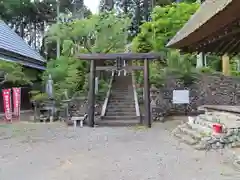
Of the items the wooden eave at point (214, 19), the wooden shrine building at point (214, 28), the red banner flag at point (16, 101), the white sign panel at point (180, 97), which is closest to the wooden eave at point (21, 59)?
the red banner flag at point (16, 101)

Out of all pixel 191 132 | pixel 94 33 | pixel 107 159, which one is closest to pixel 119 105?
pixel 94 33

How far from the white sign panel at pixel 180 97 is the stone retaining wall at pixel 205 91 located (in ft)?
3.11

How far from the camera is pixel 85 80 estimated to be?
52.7 feet

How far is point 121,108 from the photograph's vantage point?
1380 cm

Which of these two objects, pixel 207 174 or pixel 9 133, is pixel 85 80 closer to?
pixel 9 133

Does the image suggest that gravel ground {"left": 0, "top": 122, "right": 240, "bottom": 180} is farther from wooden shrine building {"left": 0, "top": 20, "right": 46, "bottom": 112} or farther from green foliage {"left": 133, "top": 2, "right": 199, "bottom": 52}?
green foliage {"left": 133, "top": 2, "right": 199, "bottom": 52}

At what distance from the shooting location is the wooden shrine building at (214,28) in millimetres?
4525

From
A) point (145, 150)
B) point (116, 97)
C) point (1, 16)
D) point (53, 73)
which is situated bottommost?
point (145, 150)

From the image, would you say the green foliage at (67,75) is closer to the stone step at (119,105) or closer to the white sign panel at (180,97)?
the stone step at (119,105)

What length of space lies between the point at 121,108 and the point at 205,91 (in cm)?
411

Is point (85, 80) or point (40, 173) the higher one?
point (85, 80)

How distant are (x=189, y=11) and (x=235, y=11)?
43.4ft

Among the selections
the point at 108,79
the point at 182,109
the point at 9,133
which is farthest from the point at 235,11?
the point at 108,79

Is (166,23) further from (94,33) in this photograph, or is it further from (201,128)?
(201,128)
